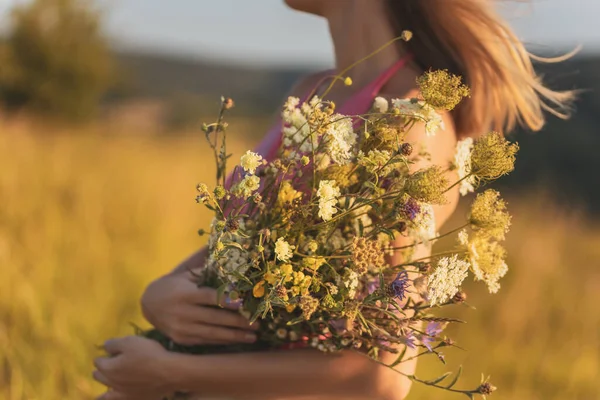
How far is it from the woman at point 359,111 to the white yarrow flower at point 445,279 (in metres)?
0.39

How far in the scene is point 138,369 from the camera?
1794 mm

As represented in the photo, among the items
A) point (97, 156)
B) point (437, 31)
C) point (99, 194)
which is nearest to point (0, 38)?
point (97, 156)

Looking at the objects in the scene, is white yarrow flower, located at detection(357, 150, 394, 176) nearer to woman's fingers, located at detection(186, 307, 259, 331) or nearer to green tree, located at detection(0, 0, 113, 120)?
woman's fingers, located at detection(186, 307, 259, 331)

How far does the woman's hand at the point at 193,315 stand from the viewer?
165 cm

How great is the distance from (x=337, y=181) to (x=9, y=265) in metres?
3.41

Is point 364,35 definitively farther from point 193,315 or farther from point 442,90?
point 193,315

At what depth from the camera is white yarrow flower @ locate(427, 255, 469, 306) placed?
125 centimetres

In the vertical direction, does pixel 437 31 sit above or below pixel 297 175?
above

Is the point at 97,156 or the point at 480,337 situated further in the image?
the point at 97,156

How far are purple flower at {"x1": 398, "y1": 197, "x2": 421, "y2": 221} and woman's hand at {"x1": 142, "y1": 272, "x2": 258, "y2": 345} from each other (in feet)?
1.78

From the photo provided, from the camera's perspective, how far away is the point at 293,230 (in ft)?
4.45

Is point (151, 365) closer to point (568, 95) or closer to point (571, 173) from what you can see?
point (568, 95)

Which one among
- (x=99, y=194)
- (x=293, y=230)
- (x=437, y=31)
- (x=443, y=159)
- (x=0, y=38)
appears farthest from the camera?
(x=0, y=38)

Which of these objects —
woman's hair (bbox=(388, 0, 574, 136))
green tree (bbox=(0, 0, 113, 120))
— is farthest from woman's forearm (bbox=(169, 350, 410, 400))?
green tree (bbox=(0, 0, 113, 120))
